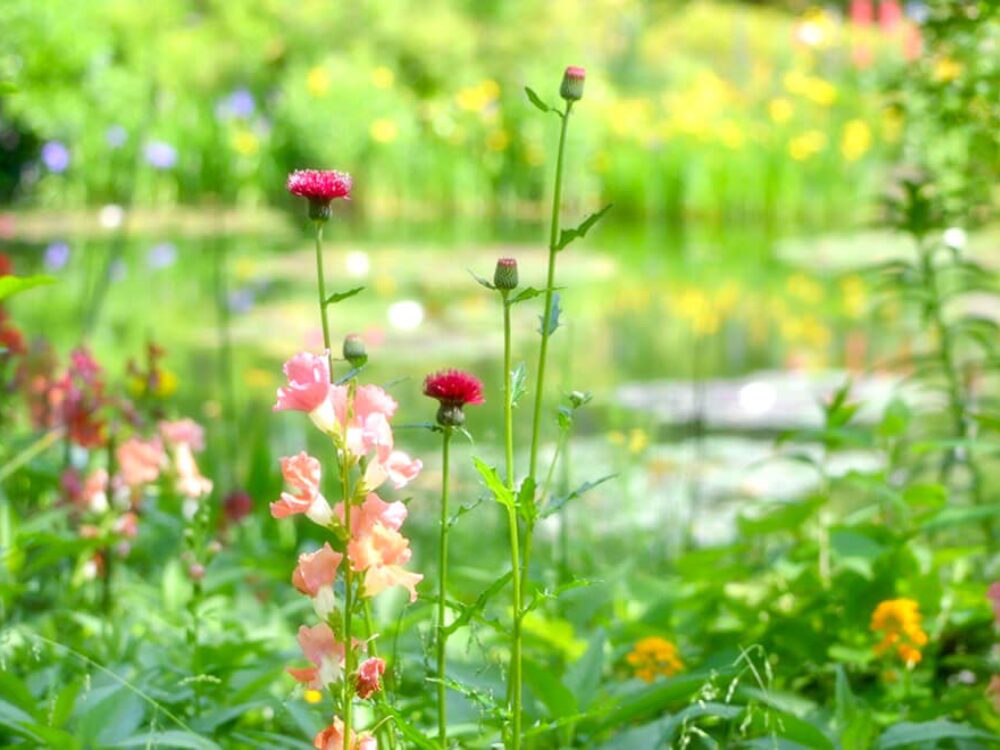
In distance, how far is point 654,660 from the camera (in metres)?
1.79

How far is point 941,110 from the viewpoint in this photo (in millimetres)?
2645

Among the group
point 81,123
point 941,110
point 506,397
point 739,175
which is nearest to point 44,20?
point 81,123

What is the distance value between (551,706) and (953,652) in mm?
742

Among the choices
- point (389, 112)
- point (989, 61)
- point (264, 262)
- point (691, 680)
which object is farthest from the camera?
point (389, 112)

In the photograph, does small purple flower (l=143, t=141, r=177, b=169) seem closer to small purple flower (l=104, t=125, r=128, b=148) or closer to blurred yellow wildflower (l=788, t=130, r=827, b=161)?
small purple flower (l=104, t=125, r=128, b=148)

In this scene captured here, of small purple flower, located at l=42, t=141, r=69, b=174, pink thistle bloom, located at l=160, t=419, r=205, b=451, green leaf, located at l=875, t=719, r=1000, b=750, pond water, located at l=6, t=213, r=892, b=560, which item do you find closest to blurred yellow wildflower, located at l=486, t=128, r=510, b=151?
pond water, located at l=6, t=213, r=892, b=560

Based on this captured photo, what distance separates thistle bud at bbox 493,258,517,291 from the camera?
1.08m

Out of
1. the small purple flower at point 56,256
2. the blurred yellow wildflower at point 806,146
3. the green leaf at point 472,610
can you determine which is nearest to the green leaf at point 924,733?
the green leaf at point 472,610

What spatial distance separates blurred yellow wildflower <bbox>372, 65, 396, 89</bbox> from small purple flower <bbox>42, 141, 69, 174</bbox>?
185 cm

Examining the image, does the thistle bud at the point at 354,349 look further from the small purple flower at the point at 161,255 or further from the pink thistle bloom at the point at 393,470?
the small purple flower at the point at 161,255

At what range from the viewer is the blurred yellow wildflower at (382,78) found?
9.61 metres

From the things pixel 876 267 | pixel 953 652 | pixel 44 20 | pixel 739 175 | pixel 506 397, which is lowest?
pixel 953 652

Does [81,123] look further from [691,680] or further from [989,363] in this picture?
[691,680]

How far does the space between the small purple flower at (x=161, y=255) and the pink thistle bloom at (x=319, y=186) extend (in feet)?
21.4
